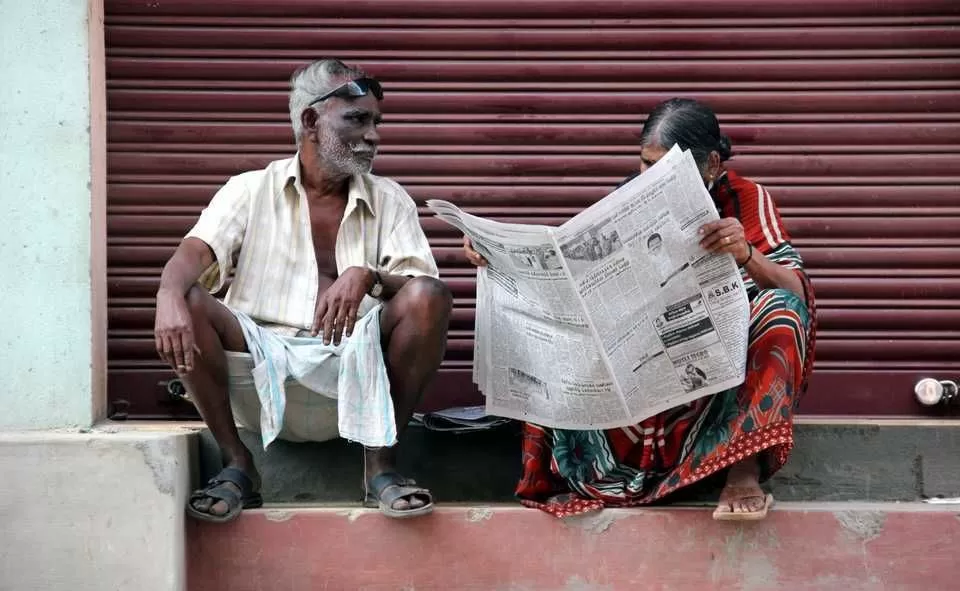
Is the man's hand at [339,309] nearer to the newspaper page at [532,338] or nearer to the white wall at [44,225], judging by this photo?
the newspaper page at [532,338]

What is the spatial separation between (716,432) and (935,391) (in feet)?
4.11

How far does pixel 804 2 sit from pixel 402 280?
1790 millimetres

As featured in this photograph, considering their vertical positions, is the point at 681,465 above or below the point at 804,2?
below

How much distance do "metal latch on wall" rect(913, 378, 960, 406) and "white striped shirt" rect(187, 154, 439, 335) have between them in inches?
64.0

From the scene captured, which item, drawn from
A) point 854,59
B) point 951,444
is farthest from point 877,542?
point 854,59

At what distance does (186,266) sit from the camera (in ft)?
10.6

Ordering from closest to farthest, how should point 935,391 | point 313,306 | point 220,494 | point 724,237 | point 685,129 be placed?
1. point 724,237
2. point 220,494
3. point 685,129
4. point 313,306
5. point 935,391

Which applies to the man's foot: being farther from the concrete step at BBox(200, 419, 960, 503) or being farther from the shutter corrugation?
the shutter corrugation

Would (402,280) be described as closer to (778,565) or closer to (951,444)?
(778,565)

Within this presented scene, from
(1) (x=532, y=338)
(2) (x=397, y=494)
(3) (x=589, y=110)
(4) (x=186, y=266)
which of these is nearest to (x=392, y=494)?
(2) (x=397, y=494)

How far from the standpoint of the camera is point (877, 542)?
10.2ft

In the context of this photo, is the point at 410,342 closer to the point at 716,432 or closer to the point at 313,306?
the point at 313,306

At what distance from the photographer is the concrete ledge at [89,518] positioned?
3008mm

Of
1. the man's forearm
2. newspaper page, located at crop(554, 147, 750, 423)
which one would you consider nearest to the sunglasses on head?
the man's forearm
